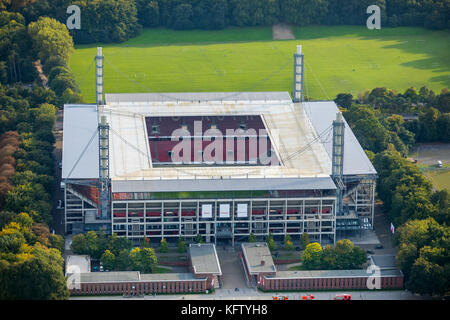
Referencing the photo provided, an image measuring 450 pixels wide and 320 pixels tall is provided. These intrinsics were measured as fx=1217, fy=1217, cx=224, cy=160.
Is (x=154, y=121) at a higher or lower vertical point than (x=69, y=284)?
higher

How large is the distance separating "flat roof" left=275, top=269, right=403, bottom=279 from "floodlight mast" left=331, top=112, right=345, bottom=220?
14.0m

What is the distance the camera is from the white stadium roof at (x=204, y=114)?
166 metres

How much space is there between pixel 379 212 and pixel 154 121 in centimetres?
3870

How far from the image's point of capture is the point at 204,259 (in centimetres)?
15462

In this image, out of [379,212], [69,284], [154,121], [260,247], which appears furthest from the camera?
[154,121]

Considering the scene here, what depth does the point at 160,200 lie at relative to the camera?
160375mm

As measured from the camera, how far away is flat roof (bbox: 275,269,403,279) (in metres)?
152

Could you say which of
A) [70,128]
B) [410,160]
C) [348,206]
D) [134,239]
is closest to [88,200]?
[134,239]

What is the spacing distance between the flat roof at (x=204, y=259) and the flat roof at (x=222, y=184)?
7937 millimetres

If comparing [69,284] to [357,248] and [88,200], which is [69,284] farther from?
[357,248]

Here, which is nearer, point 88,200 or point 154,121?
point 88,200

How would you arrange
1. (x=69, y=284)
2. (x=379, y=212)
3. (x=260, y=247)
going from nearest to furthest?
(x=69, y=284), (x=260, y=247), (x=379, y=212)

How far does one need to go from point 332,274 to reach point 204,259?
1631cm

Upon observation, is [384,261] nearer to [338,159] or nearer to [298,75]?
[338,159]
